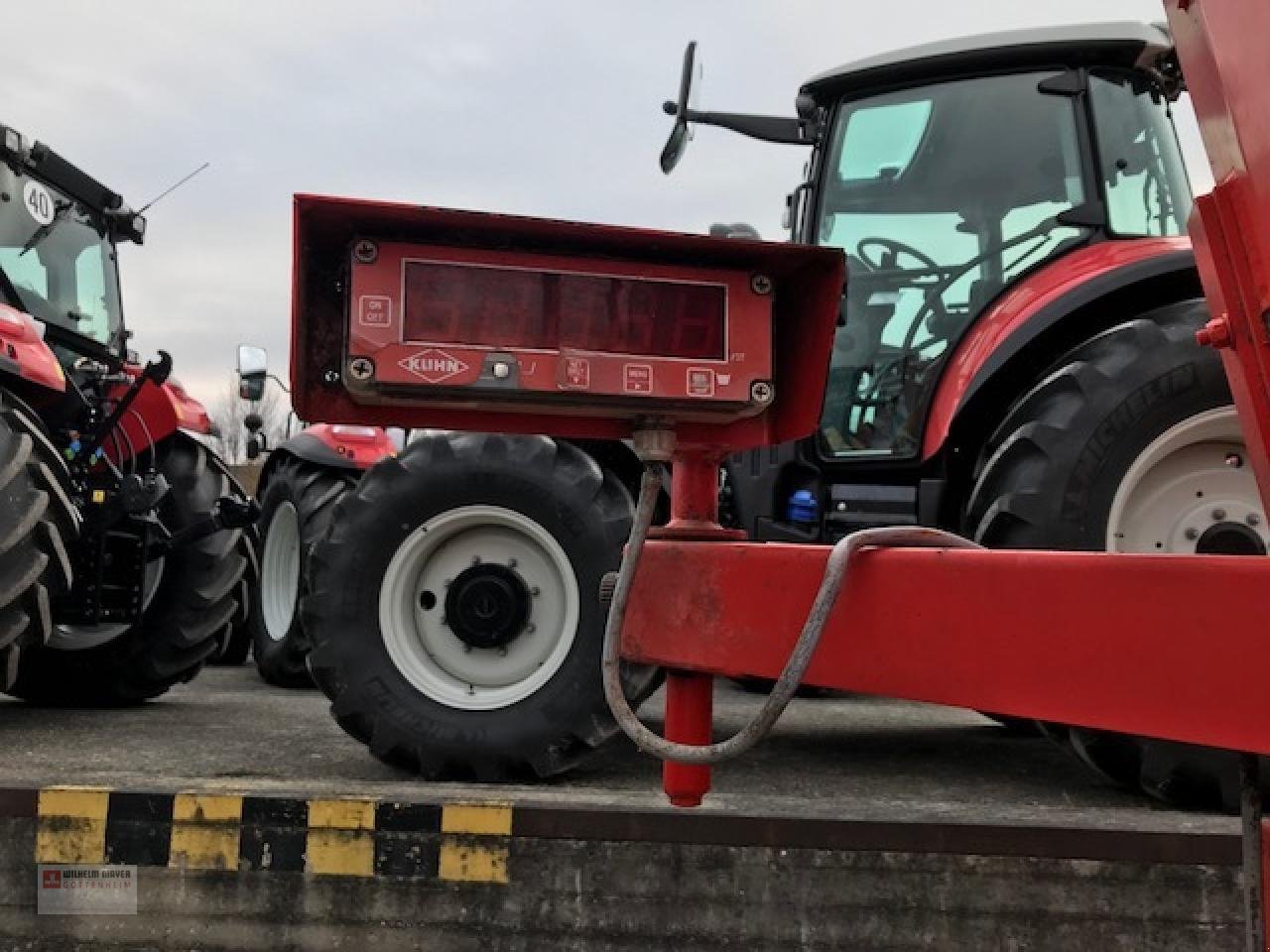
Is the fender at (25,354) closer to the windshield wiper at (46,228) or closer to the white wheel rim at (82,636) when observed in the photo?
the white wheel rim at (82,636)

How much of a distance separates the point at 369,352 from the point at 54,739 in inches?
105

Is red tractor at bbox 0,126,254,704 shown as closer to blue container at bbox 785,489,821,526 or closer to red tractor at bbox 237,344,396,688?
red tractor at bbox 237,344,396,688

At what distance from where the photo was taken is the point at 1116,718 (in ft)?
3.84

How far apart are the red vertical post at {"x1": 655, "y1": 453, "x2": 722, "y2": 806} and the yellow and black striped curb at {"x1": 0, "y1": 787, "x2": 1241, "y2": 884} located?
442 mm

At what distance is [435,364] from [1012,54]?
3.09 meters

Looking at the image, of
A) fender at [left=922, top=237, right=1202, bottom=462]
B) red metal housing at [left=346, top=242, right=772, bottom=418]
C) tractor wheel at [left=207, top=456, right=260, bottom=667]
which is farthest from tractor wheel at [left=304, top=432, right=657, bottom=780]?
tractor wheel at [left=207, top=456, right=260, bottom=667]

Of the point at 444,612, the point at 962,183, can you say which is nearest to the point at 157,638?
the point at 444,612

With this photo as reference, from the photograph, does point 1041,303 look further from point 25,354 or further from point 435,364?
point 25,354

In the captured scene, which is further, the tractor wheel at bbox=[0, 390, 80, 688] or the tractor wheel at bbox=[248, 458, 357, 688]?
the tractor wheel at bbox=[248, 458, 357, 688]

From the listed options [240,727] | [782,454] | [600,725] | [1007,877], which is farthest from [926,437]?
[240,727]

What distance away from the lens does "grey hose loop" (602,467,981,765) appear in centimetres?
132

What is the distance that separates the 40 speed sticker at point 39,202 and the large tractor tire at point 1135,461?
3.97 m

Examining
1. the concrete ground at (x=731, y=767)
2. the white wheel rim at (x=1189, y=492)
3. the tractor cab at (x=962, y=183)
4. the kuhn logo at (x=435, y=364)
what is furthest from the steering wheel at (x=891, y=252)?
the kuhn logo at (x=435, y=364)

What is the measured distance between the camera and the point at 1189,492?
2900 millimetres
